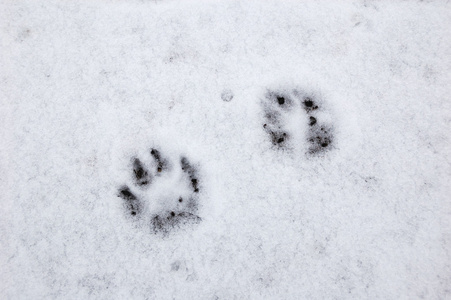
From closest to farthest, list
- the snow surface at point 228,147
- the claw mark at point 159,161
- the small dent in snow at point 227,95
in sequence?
the snow surface at point 228,147 < the claw mark at point 159,161 < the small dent in snow at point 227,95

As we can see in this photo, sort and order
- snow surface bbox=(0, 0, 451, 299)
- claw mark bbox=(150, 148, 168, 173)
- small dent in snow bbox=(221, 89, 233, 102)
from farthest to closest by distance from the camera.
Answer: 1. small dent in snow bbox=(221, 89, 233, 102)
2. claw mark bbox=(150, 148, 168, 173)
3. snow surface bbox=(0, 0, 451, 299)

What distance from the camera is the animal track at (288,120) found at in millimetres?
2223

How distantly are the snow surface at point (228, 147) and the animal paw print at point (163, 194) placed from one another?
4cm

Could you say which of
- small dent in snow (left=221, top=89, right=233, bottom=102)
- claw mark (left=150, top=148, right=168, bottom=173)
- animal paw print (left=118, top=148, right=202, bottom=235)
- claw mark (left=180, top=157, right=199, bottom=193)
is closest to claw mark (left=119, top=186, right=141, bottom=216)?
animal paw print (left=118, top=148, right=202, bottom=235)

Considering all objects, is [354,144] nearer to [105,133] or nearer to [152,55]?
[152,55]

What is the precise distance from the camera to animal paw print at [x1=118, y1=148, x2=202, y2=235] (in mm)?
2072

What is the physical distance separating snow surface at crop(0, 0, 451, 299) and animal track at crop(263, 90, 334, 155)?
0.05m

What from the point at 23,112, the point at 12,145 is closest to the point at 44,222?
the point at 12,145

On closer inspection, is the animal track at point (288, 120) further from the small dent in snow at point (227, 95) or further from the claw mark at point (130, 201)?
the claw mark at point (130, 201)

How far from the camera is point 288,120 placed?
7.37ft

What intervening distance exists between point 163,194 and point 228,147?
0.62 m

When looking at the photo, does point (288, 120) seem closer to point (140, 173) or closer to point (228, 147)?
point (228, 147)

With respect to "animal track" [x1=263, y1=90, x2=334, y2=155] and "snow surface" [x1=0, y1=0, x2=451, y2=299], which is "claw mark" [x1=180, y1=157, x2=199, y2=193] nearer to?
"snow surface" [x1=0, y1=0, x2=451, y2=299]

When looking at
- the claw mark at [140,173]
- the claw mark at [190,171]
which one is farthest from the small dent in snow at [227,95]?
the claw mark at [140,173]
